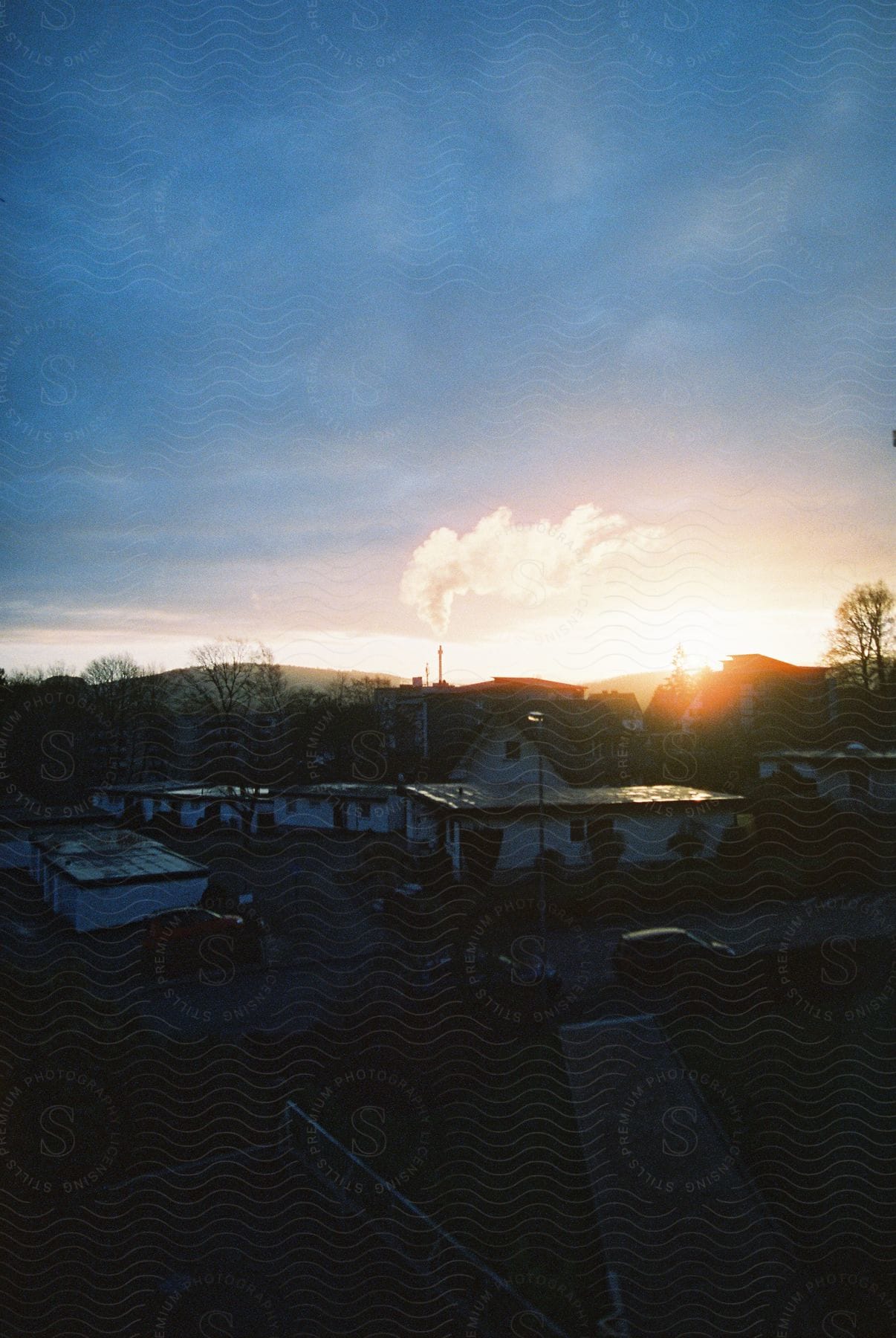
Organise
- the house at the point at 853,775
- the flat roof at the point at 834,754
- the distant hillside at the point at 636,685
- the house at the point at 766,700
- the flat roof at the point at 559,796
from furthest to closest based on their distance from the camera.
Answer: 1. the distant hillside at the point at 636,685
2. the house at the point at 766,700
3. the flat roof at the point at 834,754
4. the house at the point at 853,775
5. the flat roof at the point at 559,796

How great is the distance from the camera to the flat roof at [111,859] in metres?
14.8

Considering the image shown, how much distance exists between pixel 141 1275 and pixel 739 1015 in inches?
305

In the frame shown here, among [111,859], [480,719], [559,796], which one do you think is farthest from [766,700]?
[111,859]

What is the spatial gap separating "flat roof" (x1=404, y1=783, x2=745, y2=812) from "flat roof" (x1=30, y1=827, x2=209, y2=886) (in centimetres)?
589

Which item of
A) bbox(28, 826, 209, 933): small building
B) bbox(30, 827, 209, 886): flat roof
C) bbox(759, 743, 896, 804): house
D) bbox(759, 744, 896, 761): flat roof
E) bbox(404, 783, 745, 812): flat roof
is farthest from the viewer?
bbox(759, 744, 896, 761): flat roof

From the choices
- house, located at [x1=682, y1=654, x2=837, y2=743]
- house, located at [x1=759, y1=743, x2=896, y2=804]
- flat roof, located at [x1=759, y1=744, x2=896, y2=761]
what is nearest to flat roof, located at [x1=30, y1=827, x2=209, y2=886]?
house, located at [x1=759, y1=743, x2=896, y2=804]

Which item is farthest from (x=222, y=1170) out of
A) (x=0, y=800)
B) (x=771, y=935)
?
(x=0, y=800)

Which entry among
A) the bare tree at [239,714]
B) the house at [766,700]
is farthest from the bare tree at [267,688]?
the house at [766,700]

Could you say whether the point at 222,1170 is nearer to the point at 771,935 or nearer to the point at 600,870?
the point at 771,935

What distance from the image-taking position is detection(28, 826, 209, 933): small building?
47.8 feet

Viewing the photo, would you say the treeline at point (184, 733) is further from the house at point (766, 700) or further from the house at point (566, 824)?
the house at point (766, 700)

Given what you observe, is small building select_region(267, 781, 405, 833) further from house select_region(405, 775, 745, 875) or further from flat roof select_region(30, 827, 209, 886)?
flat roof select_region(30, 827, 209, 886)

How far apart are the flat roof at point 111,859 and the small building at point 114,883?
0.02m

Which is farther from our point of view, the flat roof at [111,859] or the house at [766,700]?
the house at [766,700]
